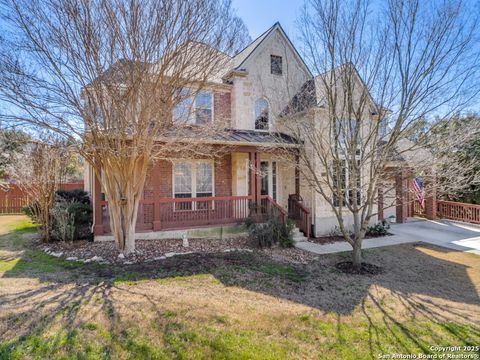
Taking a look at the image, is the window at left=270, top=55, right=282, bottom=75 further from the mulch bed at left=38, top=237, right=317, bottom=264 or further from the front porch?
the mulch bed at left=38, top=237, right=317, bottom=264

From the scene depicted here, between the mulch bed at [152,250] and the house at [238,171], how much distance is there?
0.67 m

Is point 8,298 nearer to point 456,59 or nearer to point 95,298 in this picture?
→ point 95,298

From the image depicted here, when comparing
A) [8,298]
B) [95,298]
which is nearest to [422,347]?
[95,298]

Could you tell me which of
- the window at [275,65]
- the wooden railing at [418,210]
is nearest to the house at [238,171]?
the window at [275,65]

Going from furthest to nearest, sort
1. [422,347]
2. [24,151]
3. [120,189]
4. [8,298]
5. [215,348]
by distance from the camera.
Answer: [24,151]
[120,189]
[8,298]
[422,347]
[215,348]

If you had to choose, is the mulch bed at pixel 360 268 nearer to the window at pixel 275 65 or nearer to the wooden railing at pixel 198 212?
the wooden railing at pixel 198 212

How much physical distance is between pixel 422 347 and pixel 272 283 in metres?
3.02

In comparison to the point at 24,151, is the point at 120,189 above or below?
below

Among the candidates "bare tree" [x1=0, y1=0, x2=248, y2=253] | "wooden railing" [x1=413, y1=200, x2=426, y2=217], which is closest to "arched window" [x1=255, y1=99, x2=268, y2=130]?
"bare tree" [x1=0, y1=0, x2=248, y2=253]

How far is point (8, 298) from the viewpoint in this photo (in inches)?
203

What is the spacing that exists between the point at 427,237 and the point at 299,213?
5348 mm

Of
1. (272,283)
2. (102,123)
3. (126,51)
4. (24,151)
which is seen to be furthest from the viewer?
(24,151)

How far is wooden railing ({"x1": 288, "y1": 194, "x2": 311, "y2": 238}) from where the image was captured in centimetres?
1168

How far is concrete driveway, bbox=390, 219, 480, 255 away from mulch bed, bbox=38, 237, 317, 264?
5749mm
